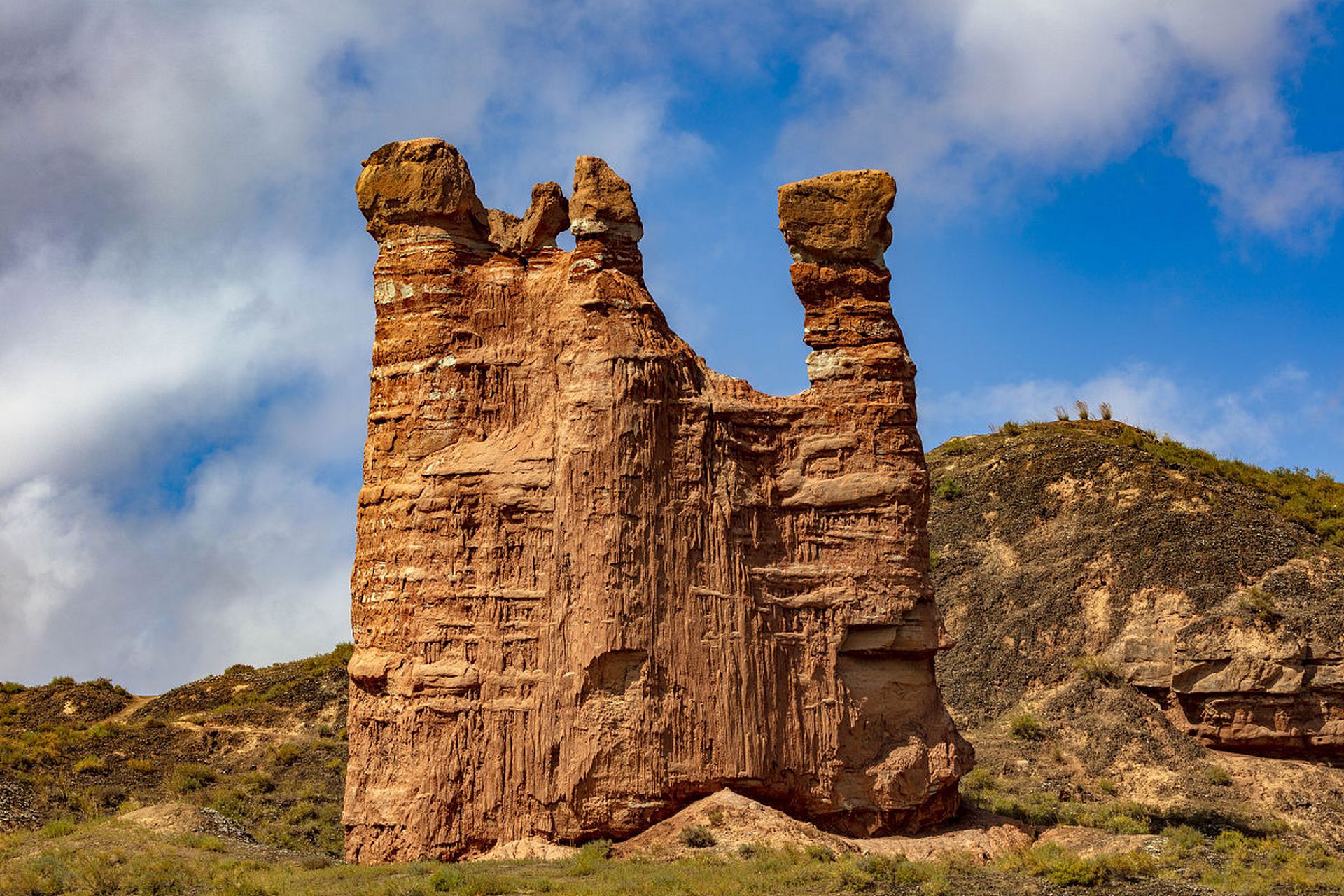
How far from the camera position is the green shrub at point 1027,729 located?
97.7ft

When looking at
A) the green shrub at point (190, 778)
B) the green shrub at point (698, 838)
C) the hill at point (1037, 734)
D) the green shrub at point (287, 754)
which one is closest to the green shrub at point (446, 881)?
the hill at point (1037, 734)

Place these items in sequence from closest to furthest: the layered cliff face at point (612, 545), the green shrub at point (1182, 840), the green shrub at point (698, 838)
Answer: the green shrub at point (698, 838) < the layered cliff face at point (612, 545) < the green shrub at point (1182, 840)

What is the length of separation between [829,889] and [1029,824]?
712cm

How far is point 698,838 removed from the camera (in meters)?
16.3

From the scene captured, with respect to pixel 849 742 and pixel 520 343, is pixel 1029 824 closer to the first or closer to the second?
pixel 849 742

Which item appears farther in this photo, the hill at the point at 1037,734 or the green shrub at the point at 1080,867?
the hill at the point at 1037,734

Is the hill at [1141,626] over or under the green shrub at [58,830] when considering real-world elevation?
over

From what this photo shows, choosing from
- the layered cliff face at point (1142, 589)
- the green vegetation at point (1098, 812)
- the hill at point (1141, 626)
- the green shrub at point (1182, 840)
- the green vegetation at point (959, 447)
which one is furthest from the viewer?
the green vegetation at point (959, 447)

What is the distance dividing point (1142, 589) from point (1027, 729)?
602 centimetres

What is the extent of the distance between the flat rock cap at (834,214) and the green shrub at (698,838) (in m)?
8.50

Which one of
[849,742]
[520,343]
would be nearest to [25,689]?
[520,343]

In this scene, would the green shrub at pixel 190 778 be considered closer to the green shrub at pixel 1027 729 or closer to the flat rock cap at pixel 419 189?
the flat rock cap at pixel 419 189

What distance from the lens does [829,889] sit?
47.2 feet

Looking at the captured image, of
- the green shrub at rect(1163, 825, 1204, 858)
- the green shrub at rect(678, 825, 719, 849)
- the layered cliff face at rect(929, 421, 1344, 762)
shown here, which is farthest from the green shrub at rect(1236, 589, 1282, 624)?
the green shrub at rect(678, 825, 719, 849)
